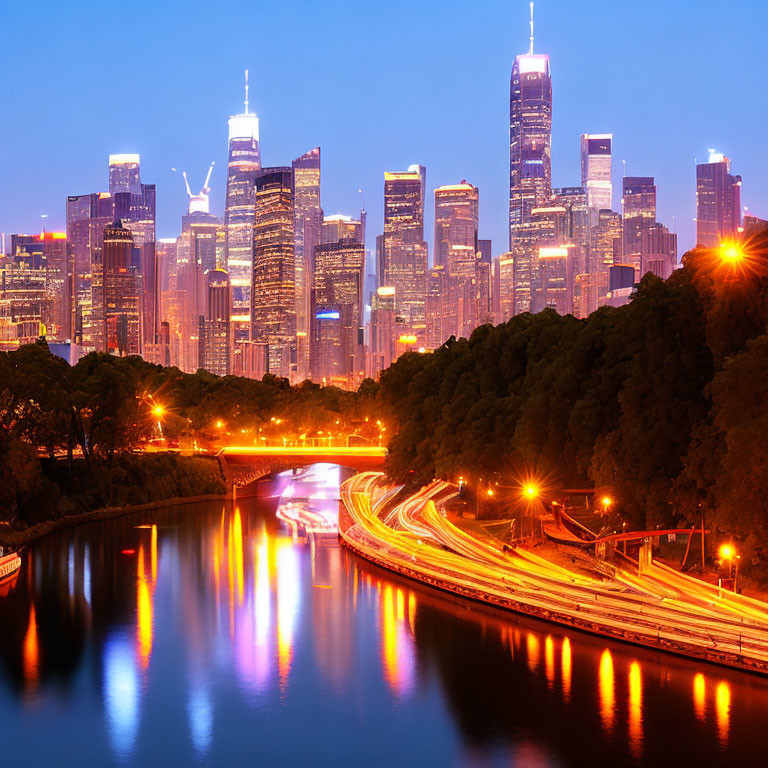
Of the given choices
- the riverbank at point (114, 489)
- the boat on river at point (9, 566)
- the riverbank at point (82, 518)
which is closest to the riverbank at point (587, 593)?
Result: the boat on river at point (9, 566)

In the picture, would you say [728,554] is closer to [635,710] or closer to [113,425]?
[635,710]

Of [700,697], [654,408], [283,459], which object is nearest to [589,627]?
[700,697]

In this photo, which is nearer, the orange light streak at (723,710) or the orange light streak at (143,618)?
the orange light streak at (723,710)

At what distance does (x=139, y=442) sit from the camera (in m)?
103

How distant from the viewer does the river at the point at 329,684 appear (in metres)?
38.3

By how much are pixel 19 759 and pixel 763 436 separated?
3012 cm

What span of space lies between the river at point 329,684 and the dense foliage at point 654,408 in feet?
28.1

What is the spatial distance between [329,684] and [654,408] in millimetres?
21542

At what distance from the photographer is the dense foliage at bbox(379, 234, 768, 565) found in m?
47.2

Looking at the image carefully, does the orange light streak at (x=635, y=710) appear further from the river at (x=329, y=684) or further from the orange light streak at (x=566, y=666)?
the orange light streak at (x=566, y=666)

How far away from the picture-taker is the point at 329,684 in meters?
45.5

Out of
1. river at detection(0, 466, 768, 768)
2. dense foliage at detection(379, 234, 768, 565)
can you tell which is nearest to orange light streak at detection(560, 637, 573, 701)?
river at detection(0, 466, 768, 768)

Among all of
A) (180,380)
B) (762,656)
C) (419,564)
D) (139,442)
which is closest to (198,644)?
(419,564)

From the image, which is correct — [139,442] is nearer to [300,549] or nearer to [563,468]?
[300,549]
